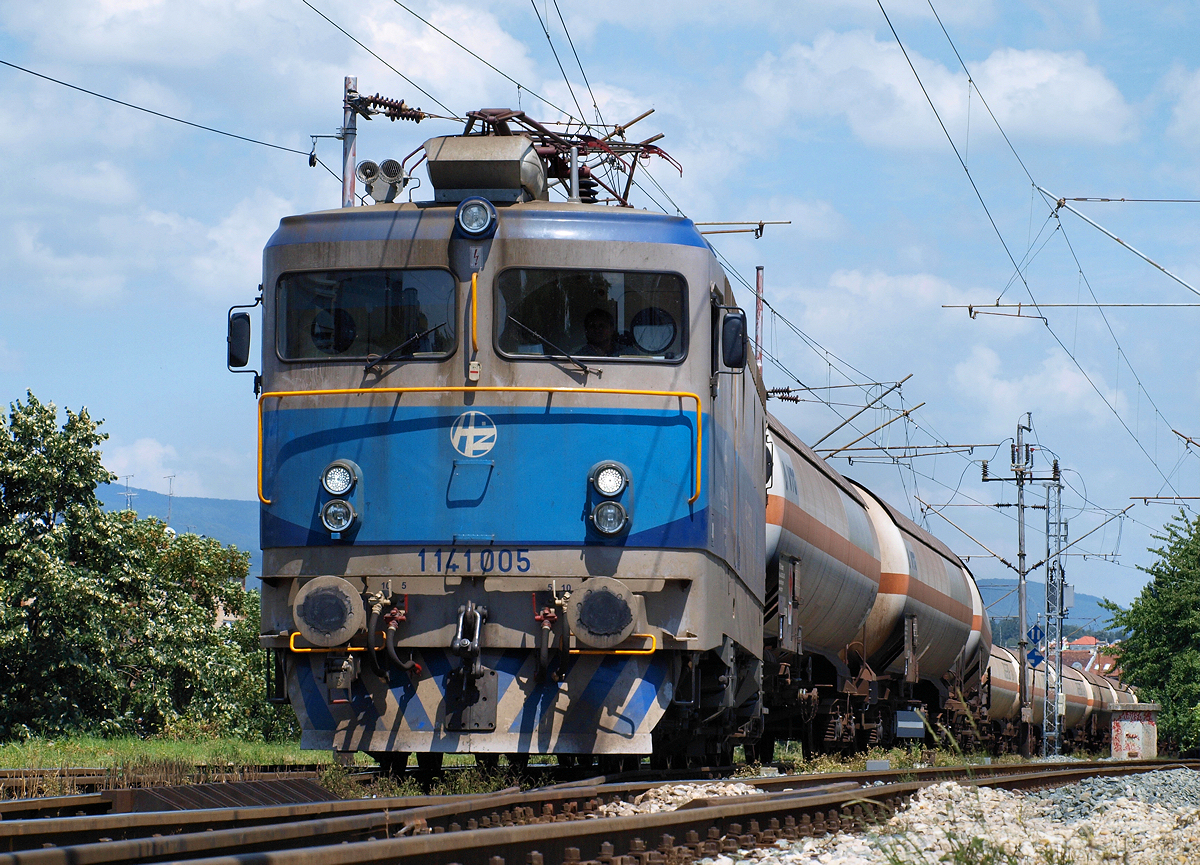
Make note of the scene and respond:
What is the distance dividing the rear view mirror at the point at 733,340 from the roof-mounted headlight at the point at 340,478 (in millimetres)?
2501

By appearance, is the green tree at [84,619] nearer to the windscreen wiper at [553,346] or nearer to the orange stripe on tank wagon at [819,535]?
the orange stripe on tank wagon at [819,535]

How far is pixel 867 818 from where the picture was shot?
26.7 feet

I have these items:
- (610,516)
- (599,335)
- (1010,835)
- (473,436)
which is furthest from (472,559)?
(1010,835)

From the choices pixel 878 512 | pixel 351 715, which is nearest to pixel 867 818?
pixel 351 715

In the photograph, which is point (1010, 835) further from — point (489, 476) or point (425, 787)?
point (425, 787)

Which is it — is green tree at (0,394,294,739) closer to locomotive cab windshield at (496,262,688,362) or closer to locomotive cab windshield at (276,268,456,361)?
locomotive cab windshield at (276,268,456,361)

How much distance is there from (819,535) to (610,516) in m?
7.72

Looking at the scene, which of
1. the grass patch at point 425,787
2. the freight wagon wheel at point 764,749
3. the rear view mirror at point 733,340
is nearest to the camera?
the grass patch at point 425,787

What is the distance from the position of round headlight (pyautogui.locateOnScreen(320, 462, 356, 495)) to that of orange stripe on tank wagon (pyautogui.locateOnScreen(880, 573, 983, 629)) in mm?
12297

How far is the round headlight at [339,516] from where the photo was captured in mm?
8836

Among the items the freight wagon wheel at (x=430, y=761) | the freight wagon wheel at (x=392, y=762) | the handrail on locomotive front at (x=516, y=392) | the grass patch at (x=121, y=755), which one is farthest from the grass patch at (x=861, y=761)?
the handrail on locomotive front at (x=516, y=392)

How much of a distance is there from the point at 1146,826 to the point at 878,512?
12.9 metres

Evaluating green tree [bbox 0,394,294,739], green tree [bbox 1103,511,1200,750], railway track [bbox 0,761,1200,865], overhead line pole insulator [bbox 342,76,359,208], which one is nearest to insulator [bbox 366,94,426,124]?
overhead line pole insulator [bbox 342,76,359,208]

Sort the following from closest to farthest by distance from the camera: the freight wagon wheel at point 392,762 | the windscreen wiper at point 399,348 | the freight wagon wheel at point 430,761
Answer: the windscreen wiper at point 399,348 < the freight wagon wheel at point 430,761 < the freight wagon wheel at point 392,762
